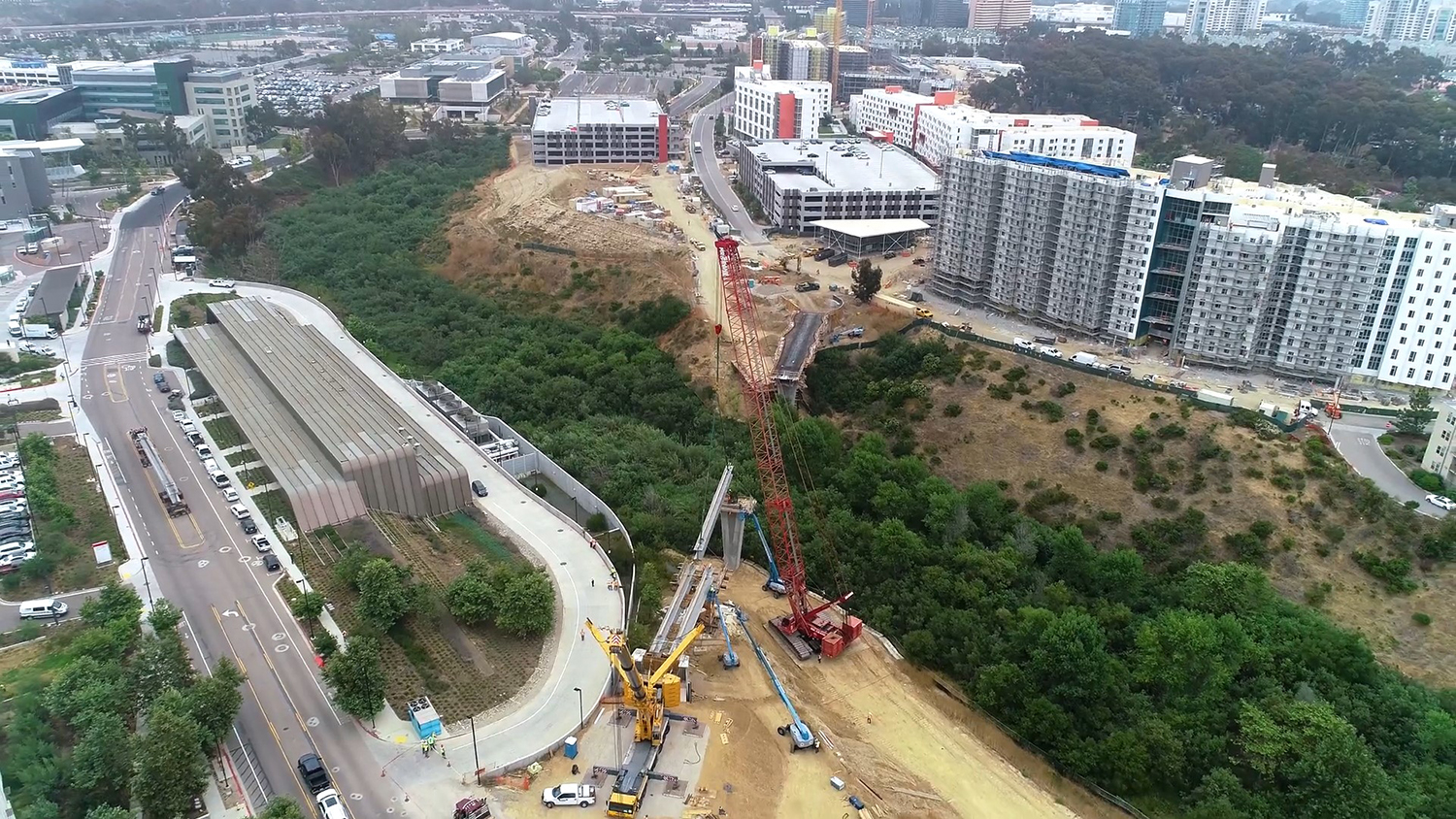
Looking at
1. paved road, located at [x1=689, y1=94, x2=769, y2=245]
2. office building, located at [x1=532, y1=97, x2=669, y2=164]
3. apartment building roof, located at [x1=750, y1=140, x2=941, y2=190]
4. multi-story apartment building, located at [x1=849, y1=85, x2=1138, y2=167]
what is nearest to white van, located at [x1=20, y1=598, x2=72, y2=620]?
paved road, located at [x1=689, y1=94, x2=769, y2=245]

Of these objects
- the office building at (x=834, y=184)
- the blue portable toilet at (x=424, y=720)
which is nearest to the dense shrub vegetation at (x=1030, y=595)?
the blue portable toilet at (x=424, y=720)

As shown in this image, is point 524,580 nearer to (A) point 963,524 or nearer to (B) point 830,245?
(A) point 963,524

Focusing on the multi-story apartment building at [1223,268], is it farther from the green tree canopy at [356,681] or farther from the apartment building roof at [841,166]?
the green tree canopy at [356,681]

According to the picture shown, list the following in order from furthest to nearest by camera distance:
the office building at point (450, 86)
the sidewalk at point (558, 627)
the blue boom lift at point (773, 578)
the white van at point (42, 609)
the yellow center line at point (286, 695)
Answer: the office building at point (450, 86)
the blue boom lift at point (773, 578)
the white van at point (42, 609)
the sidewalk at point (558, 627)
the yellow center line at point (286, 695)

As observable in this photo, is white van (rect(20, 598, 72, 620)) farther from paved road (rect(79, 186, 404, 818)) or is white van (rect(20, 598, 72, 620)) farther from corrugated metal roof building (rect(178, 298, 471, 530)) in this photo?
corrugated metal roof building (rect(178, 298, 471, 530))

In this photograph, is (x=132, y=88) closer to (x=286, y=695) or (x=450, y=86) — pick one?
(x=450, y=86)
